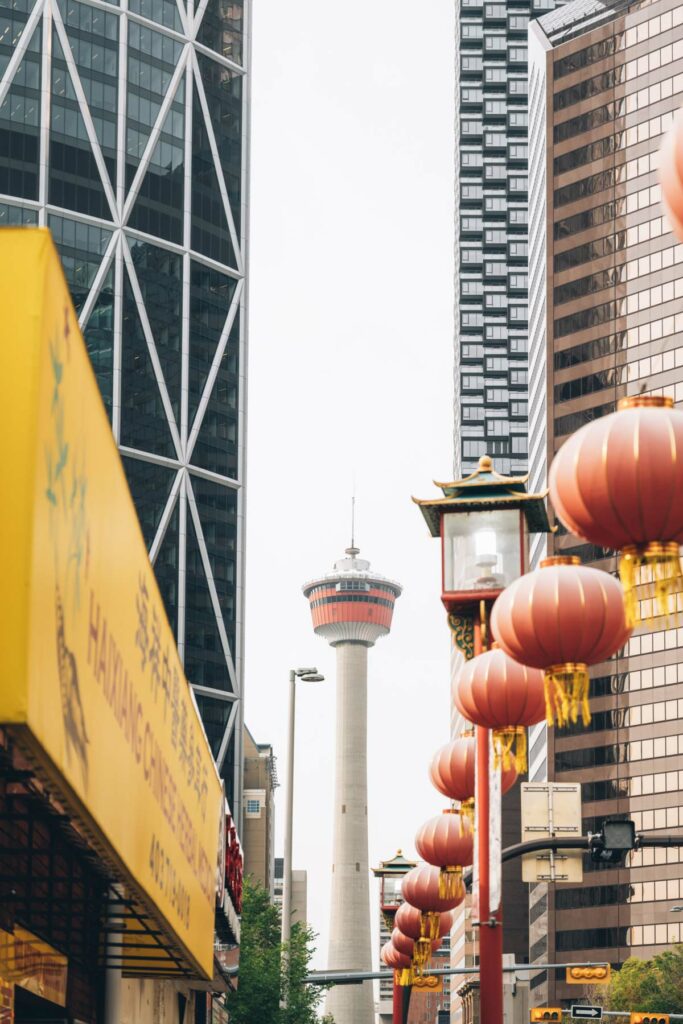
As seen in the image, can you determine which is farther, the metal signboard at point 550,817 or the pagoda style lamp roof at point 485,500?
the metal signboard at point 550,817

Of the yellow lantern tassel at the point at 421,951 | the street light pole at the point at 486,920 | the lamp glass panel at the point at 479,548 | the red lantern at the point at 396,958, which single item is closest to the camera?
the street light pole at the point at 486,920

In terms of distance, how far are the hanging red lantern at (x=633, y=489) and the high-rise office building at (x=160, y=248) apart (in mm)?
99033

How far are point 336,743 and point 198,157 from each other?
79.9m

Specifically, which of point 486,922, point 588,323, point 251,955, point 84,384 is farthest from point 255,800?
point 84,384

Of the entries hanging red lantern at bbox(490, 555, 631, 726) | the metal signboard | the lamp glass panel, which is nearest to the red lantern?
the metal signboard

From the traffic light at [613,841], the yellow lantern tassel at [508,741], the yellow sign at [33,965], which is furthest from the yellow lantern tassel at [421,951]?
the yellow sign at [33,965]

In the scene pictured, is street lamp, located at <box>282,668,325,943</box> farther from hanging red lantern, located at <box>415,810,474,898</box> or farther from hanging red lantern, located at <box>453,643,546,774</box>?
hanging red lantern, located at <box>453,643,546,774</box>

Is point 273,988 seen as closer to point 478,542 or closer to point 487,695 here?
point 478,542

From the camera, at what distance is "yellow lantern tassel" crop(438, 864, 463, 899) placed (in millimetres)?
23438

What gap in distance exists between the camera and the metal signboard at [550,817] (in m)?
21.6

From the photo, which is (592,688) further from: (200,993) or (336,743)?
(200,993)

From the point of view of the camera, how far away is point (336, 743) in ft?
594

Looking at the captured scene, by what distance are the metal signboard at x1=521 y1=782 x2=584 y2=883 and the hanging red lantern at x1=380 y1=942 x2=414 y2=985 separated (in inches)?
479

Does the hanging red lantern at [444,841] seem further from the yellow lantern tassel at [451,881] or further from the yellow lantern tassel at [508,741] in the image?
the yellow lantern tassel at [508,741]
